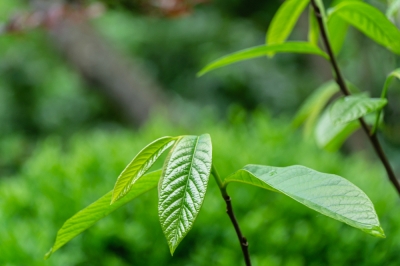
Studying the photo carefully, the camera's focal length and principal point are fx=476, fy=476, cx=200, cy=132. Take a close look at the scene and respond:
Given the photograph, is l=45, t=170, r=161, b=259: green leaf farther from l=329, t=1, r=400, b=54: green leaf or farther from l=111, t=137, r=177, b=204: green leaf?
l=329, t=1, r=400, b=54: green leaf

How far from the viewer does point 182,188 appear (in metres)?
0.59

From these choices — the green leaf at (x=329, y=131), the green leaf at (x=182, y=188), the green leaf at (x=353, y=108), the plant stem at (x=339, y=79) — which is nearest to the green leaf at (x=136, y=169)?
the green leaf at (x=182, y=188)

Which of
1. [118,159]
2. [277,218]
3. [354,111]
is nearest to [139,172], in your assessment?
[354,111]

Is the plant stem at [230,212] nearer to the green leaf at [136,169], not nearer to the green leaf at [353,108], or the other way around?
the green leaf at [136,169]

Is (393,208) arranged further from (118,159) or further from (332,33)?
(118,159)

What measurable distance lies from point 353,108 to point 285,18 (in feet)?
1.04

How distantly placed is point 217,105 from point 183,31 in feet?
3.98

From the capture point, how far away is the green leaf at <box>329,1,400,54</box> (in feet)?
3.06

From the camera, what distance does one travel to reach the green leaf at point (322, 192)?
547mm

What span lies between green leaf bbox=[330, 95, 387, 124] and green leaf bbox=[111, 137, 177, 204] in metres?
0.40

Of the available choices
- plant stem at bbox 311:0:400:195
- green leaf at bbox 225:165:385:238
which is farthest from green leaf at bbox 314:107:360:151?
green leaf at bbox 225:165:385:238

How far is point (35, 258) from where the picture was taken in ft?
4.26

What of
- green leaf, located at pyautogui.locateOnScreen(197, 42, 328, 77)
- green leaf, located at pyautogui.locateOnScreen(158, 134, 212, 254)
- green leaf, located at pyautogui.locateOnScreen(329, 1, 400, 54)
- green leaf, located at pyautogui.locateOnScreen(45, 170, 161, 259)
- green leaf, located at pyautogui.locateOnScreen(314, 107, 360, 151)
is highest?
green leaf, located at pyautogui.locateOnScreen(329, 1, 400, 54)

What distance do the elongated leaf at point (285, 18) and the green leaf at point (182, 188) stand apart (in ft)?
1.84
